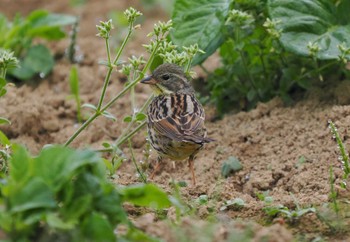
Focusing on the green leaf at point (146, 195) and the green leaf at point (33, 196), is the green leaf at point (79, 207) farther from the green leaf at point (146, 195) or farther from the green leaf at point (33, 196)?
the green leaf at point (146, 195)

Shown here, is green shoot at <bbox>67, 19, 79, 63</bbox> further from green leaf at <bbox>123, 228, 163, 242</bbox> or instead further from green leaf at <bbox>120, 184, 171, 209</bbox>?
green leaf at <bbox>123, 228, 163, 242</bbox>

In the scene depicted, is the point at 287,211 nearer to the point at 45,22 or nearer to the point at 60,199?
the point at 60,199

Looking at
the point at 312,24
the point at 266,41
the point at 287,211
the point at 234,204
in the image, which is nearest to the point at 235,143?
the point at 266,41

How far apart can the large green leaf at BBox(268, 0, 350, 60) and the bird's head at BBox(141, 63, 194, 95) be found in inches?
36.4

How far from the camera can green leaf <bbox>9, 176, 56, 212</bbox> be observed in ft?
15.5

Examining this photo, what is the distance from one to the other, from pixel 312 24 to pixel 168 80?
135 cm

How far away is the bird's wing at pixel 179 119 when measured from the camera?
709cm

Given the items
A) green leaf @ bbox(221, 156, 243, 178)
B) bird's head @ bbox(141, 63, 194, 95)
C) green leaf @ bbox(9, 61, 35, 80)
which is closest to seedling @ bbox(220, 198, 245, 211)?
green leaf @ bbox(221, 156, 243, 178)

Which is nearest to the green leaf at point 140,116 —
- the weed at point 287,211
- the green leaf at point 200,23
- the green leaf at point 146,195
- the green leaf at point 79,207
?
the green leaf at point 200,23

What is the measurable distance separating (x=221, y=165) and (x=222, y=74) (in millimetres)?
1301

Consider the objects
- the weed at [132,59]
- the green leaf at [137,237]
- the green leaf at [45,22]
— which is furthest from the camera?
the green leaf at [45,22]

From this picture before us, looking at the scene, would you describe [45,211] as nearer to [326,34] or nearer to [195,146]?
[195,146]

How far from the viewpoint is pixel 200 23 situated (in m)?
7.95

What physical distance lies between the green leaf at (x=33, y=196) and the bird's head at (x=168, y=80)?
115 inches
